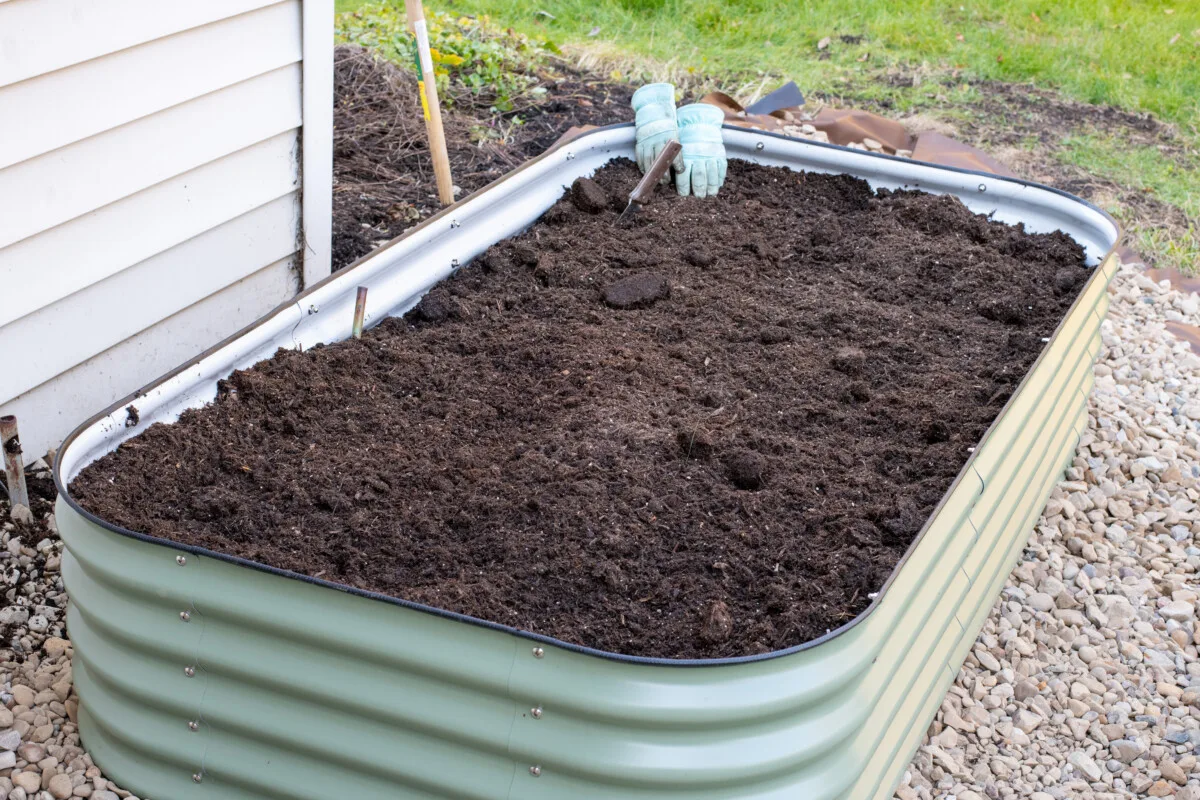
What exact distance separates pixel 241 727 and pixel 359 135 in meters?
3.50

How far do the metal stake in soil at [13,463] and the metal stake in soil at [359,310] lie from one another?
82cm

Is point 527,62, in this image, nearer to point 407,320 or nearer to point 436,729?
point 407,320

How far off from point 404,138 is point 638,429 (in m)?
2.82

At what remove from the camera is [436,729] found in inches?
77.9

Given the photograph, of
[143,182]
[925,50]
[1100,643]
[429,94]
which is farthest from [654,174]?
[925,50]

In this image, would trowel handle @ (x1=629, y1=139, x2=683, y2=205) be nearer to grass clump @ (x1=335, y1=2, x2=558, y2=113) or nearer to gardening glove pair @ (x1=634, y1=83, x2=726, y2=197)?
gardening glove pair @ (x1=634, y1=83, x2=726, y2=197)

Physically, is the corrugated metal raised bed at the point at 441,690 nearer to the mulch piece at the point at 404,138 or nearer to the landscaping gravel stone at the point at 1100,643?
the landscaping gravel stone at the point at 1100,643

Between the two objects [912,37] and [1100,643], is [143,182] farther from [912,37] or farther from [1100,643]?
[912,37]

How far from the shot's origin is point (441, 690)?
6.46ft

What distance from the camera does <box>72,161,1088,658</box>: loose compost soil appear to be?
230 centimetres

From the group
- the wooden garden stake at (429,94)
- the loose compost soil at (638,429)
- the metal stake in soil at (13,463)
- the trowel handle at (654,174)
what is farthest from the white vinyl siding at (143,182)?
the trowel handle at (654,174)

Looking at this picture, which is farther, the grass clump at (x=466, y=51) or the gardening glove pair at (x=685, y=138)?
the grass clump at (x=466, y=51)

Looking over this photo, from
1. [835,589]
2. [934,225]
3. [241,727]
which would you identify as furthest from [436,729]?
[934,225]

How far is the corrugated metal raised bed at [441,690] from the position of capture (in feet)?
6.16
